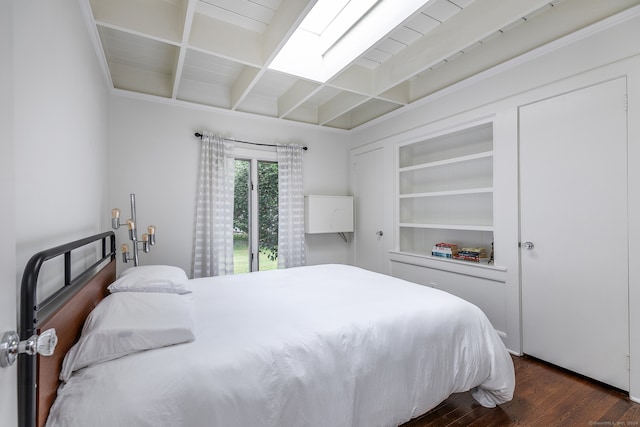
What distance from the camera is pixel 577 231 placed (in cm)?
223

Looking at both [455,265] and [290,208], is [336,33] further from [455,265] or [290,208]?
[455,265]

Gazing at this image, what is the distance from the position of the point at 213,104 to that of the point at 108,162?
1.30 m

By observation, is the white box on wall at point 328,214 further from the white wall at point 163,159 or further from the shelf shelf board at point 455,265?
the white wall at point 163,159

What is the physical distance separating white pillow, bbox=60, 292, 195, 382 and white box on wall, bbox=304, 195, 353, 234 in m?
2.69

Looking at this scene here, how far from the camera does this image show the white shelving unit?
3.10m

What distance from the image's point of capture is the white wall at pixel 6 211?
62 centimetres

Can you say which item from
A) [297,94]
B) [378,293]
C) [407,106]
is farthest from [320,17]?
[378,293]

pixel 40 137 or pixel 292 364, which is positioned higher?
pixel 40 137

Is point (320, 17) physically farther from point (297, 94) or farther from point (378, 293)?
point (378, 293)

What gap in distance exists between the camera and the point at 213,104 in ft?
11.7

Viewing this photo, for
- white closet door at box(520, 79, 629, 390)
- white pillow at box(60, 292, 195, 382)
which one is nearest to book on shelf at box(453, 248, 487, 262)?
white closet door at box(520, 79, 629, 390)

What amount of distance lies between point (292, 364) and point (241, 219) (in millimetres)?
2745

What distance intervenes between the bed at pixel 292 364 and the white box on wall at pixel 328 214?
6.38ft

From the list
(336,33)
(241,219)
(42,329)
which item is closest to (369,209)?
(241,219)
